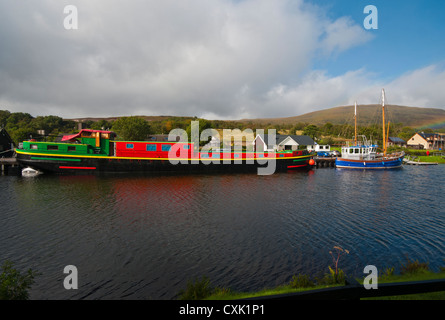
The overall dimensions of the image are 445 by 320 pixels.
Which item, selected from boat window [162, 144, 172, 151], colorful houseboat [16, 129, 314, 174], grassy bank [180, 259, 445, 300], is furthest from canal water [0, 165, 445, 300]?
boat window [162, 144, 172, 151]

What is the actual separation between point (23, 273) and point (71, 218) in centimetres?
767

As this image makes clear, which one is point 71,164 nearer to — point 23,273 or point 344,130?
point 23,273

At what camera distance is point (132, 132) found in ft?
268

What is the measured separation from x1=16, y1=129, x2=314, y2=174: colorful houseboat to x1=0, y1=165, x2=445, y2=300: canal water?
1164 cm

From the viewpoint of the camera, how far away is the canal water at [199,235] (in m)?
11.1

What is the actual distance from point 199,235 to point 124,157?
31258mm

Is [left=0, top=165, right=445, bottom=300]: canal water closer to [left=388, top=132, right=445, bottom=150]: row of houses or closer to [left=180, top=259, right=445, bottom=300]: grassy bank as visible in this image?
[left=180, top=259, right=445, bottom=300]: grassy bank

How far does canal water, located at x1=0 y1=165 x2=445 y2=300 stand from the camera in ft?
36.5

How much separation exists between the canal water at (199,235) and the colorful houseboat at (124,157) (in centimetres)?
1164

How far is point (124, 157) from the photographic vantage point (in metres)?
42.2

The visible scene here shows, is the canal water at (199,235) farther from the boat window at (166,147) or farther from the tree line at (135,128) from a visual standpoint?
the tree line at (135,128)

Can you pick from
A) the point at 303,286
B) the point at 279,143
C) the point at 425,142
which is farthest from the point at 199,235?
the point at 425,142

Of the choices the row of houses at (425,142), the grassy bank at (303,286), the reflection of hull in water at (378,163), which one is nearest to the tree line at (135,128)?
the row of houses at (425,142)
